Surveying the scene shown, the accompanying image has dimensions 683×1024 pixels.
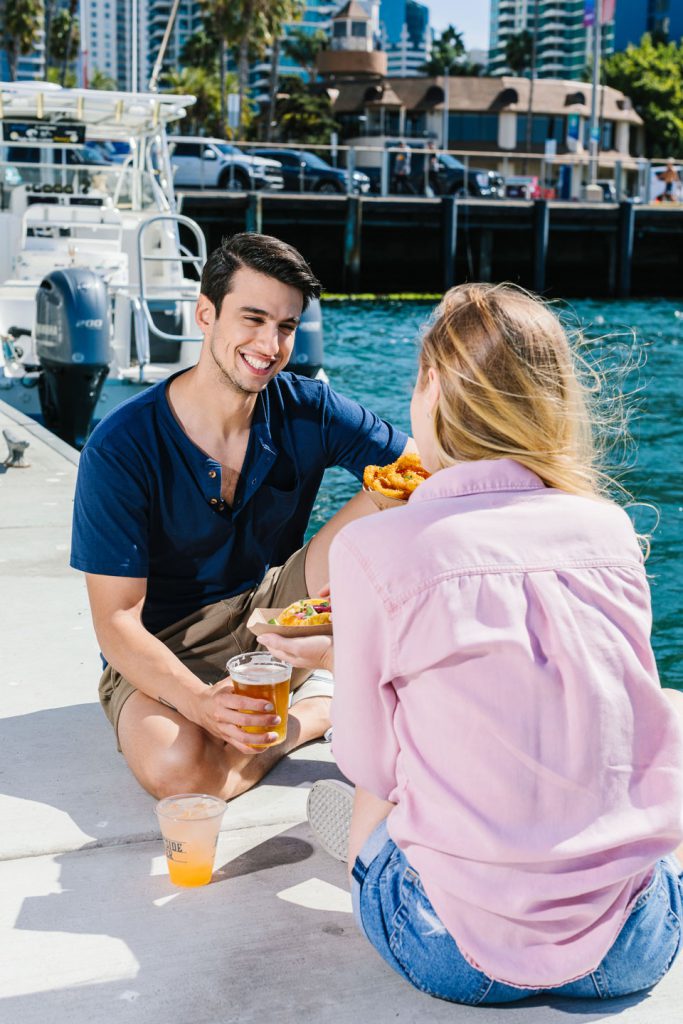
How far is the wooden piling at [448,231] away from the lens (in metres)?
29.0

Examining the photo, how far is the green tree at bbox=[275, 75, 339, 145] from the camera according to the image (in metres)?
67.8

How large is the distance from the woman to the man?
0.87 meters

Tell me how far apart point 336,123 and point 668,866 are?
70075mm

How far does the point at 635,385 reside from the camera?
14.9 m

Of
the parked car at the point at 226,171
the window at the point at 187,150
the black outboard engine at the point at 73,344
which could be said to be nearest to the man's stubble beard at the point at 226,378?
the black outboard engine at the point at 73,344

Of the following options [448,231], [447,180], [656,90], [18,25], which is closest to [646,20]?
[656,90]

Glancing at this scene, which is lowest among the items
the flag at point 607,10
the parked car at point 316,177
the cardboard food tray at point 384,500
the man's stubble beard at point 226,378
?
the cardboard food tray at point 384,500

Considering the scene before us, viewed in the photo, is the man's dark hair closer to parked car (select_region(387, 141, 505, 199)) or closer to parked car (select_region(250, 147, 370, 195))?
parked car (select_region(250, 147, 370, 195))

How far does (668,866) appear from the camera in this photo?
6.50ft

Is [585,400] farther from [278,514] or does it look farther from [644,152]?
[644,152]

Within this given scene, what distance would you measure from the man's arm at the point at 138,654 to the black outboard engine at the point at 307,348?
7.12 meters

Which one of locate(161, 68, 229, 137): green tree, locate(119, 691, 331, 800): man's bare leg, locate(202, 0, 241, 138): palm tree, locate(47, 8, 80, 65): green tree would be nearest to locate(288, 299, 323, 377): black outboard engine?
locate(119, 691, 331, 800): man's bare leg

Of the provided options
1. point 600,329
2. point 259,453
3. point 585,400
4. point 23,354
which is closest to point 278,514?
point 259,453

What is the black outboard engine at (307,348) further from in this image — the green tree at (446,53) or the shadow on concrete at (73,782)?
the green tree at (446,53)
